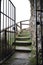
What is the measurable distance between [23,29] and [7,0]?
449 centimetres

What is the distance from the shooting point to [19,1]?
376 inches

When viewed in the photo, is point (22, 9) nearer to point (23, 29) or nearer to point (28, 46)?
point (23, 29)

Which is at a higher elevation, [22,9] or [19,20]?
[22,9]

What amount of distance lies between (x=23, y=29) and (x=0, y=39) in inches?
195

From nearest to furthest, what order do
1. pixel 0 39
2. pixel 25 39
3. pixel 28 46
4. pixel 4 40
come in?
pixel 0 39 → pixel 4 40 → pixel 28 46 → pixel 25 39

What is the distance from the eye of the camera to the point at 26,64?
3.71m

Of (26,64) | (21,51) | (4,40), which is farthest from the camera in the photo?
(21,51)

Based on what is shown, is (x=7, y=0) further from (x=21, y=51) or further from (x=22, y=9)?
(x=22, y=9)

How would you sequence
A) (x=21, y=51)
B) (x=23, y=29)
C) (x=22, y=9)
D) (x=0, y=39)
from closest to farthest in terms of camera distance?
1. (x=0, y=39)
2. (x=21, y=51)
3. (x=23, y=29)
4. (x=22, y=9)

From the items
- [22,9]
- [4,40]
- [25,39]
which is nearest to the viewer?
[4,40]

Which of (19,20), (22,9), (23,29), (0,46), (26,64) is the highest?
(22,9)

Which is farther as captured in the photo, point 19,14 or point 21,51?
point 19,14

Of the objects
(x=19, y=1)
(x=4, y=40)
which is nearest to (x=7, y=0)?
(x=4, y=40)

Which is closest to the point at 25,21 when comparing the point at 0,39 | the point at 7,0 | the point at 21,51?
the point at 21,51
